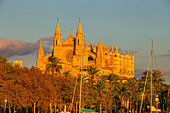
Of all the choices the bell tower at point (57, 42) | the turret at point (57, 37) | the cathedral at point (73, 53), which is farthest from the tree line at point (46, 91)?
the turret at point (57, 37)

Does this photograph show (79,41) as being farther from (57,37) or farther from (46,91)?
(46,91)

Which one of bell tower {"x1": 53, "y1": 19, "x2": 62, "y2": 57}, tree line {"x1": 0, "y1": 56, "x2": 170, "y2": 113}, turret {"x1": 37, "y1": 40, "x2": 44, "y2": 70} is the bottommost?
tree line {"x1": 0, "y1": 56, "x2": 170, "y2": 113}

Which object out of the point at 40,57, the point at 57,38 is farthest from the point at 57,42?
the point at 40,57

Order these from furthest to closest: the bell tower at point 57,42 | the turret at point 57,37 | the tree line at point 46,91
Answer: the turret at point 57,37 → the bell tower at point 57,42 → the tree line at point 46,91

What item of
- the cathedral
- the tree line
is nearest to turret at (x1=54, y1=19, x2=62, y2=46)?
the cathedral

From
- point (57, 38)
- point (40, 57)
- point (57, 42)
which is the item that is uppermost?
point (57, 38)

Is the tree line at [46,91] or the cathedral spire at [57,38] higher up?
the cathedral spire at [57,38]

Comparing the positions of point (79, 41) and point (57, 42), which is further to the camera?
point (57, 42)

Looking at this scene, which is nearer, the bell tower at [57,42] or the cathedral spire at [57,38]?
the bell tower at [57,42]

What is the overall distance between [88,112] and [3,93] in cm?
1580

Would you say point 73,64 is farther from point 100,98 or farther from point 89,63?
point 100,98

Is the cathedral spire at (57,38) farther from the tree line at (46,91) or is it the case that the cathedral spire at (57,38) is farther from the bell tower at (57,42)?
the tree line at (46,91)

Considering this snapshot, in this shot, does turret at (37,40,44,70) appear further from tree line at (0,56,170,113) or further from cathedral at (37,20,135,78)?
tree line at (0,56,170,113)

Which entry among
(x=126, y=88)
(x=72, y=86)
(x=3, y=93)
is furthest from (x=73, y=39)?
(x=3, y=93)
